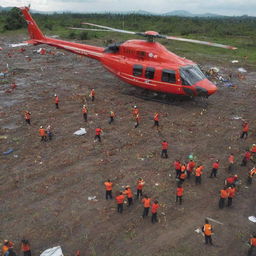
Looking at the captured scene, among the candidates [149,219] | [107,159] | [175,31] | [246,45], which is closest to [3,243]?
[149,219]

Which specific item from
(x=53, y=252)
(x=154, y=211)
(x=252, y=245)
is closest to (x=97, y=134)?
(x=154, y=211)

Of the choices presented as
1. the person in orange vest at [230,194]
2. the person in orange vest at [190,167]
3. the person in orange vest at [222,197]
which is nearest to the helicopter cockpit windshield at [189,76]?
the person in orange vest at [190,167]

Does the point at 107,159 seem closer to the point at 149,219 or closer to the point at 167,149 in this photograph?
the point at 167,149

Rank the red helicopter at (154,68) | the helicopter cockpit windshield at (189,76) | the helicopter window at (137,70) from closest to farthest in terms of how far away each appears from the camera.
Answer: the helicopter cockpit windshield at (189,76) → the red helicopter at (154,68) → the helicopter window at (137,70)

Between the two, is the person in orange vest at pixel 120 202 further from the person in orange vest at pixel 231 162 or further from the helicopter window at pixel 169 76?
the helicopter window at pixel 169 76

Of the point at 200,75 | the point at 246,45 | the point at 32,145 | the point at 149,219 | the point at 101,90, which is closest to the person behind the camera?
the point at 149,219
